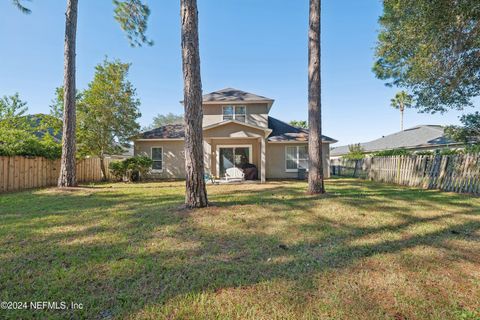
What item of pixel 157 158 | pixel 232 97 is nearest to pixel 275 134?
pixel 232 97

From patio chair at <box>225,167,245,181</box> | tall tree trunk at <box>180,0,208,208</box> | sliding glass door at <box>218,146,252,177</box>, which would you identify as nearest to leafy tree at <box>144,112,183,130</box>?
sliding glass door at <box>218,146,252,177</box>

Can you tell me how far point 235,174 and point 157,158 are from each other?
661 centimetres

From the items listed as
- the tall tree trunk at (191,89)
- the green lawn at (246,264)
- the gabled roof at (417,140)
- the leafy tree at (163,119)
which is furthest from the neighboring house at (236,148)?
the leafy tree at (163,119)

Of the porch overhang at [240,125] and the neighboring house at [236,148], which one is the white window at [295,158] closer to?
the neighboring house at [236,148]

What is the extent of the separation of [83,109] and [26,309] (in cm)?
1597

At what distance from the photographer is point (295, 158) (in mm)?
16359

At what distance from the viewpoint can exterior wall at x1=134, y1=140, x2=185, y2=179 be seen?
16.4 m

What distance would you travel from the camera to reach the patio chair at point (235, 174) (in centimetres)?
1388

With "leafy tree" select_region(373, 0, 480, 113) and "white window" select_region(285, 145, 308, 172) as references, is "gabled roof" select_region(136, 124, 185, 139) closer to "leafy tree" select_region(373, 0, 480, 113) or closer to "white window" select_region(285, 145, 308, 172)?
"white window" select_region(285, 145, 308, 172)

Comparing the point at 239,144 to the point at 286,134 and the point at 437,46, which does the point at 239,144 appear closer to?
the point at 286,134

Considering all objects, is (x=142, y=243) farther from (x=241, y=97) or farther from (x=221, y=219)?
(x=241, y=97)

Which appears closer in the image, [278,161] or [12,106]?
[12,106]

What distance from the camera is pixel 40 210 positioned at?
6.21 m

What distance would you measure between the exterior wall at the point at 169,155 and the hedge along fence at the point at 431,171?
1360 cm
